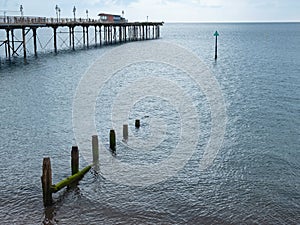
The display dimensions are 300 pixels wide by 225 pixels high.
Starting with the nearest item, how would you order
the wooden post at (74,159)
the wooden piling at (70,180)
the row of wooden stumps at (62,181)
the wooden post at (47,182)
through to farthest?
1. the wooden post at (47,182)
2. the row of wooden stumps at (62,181)
3. the wooden piling at (70,180)
4. the wooden post at (74,159)

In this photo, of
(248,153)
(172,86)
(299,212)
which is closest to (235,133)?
(248,153)

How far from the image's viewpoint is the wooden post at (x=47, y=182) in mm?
17109

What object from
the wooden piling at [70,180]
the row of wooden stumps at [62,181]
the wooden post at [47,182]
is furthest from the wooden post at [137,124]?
the wooden post at [47,182]

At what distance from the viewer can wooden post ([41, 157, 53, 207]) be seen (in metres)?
17.1

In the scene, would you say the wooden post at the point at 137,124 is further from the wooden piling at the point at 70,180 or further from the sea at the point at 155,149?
the wooden piling at the point at 70,180

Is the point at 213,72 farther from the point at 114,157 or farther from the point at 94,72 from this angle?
the point at 114,157

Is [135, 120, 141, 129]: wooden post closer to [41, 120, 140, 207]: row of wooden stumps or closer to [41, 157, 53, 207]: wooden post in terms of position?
[41, 120, 140, 207]: row of wooden stumps

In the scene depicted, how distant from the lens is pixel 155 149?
26.3 meters

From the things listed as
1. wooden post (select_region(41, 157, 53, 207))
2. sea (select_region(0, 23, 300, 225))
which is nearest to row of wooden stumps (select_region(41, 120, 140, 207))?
wooden post (select_region(41, 157, 53, 207))

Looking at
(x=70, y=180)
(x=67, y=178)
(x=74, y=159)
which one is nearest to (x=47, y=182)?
(x=67, y=178)

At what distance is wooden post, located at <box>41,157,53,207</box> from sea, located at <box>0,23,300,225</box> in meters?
0.37

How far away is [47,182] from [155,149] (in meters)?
10.0

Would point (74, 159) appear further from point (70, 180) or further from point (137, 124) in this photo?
point (137, 124)

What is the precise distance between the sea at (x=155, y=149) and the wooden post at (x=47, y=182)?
0.37 metres
